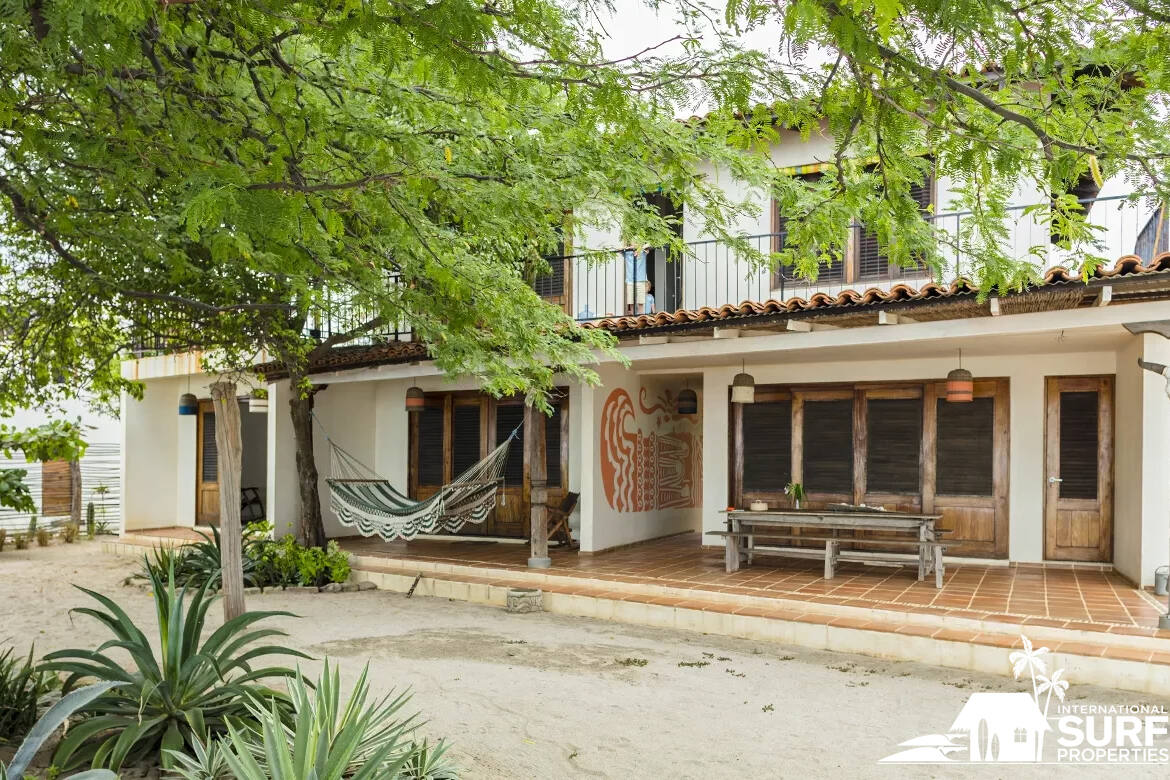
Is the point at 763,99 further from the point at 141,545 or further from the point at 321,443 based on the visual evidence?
the point at 141,545

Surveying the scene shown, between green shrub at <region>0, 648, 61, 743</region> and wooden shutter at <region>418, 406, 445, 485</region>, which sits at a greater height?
wooden shutter at <region>418, 406, 445, 485</region>

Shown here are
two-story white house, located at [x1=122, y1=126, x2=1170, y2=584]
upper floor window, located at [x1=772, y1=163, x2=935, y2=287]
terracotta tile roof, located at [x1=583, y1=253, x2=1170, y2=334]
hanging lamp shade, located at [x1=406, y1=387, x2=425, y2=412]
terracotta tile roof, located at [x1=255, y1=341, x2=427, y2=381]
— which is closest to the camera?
terracotta tile roof, located at [x1=583, y1=253, x2=1170, y2=334]

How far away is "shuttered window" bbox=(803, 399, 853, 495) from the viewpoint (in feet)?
29.3

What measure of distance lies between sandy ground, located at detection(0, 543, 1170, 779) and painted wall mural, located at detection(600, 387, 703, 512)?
2527 mm

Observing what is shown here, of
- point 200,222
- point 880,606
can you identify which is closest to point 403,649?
point 880,606

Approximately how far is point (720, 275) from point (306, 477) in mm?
5177

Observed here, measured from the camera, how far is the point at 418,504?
8.62 m

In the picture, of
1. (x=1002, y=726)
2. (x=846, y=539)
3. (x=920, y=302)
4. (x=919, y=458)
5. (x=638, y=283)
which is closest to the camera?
(x=1002, y=726)

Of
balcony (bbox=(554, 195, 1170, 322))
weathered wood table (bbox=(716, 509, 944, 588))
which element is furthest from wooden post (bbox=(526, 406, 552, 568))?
weathered wood table (bbox=(716, 509, 944, 588))

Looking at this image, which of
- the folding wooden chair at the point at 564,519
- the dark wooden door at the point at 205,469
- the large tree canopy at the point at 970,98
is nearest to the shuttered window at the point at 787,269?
the folding wooden chair at the point at 564,519

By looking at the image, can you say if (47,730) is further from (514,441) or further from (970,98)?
(514,441)

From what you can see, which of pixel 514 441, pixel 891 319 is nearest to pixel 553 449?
pixel 514 441

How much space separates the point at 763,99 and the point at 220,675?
3.15 meters

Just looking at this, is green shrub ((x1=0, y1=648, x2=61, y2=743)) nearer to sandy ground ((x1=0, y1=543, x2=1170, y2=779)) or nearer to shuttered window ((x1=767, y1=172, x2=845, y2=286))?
sandy ground ((x1=0, y1=543, x2=1170, y2=779))
